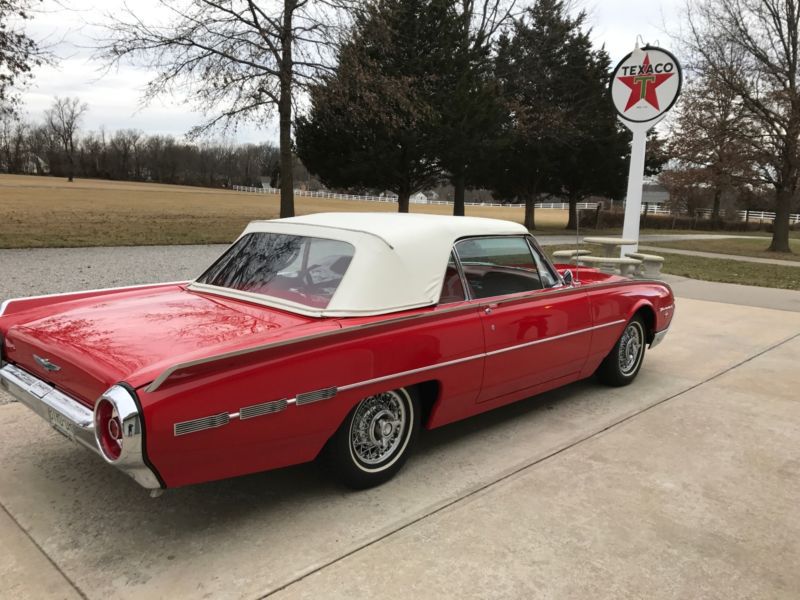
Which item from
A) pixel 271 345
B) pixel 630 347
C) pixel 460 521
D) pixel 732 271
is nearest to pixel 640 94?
pixel 630 347

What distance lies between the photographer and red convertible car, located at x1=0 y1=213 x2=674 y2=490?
2398mm

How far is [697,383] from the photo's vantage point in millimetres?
5133

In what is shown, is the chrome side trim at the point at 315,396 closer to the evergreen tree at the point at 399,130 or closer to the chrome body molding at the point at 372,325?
the chrome body molding at the point at 372,325

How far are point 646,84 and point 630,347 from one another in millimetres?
6040

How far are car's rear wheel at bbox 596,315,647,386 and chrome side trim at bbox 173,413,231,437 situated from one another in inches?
130

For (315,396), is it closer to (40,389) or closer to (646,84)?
(40,389)

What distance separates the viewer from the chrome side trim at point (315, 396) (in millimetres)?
2652

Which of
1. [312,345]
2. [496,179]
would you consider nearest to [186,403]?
[312,345]

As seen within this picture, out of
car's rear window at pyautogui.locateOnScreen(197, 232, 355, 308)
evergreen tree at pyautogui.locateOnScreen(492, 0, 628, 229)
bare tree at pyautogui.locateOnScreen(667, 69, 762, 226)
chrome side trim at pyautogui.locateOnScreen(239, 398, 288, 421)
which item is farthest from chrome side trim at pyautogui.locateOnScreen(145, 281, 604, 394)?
evergreen tree at pyautogui.locateOnScreen(492, 0, 628, 229)

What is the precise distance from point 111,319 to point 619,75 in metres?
8.90

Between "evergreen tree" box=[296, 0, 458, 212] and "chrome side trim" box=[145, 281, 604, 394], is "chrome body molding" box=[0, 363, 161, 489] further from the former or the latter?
"evergreen tree" box=[296, 0, 458, 212]

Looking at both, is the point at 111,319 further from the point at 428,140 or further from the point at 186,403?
the point at 428,140

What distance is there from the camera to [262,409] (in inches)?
99.8

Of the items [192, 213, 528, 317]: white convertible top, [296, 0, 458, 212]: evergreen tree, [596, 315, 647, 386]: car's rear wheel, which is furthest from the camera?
[296, 0, 458, 212]: evergreen tree
